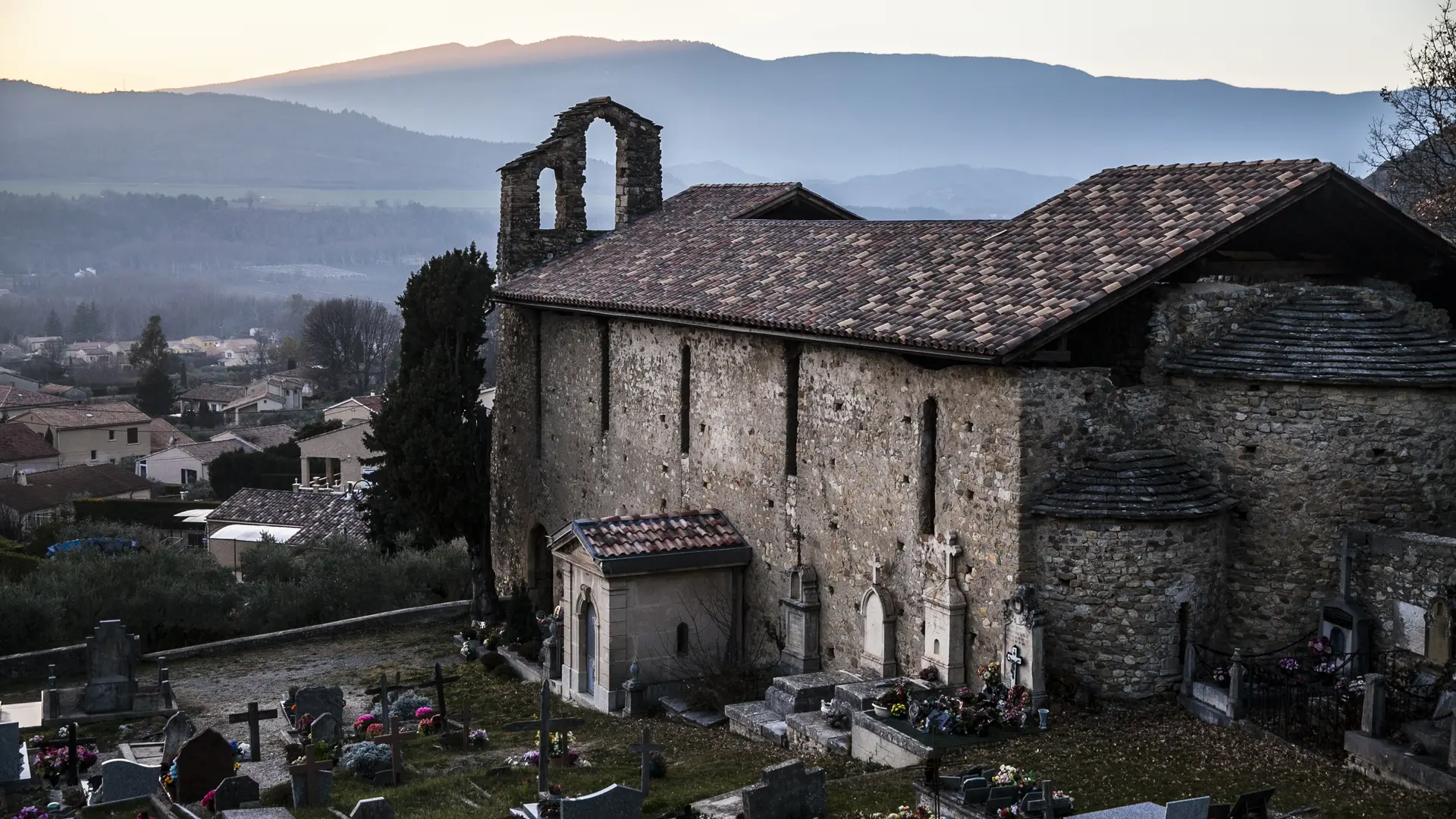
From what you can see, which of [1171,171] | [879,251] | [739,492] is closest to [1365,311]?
[1171,171]

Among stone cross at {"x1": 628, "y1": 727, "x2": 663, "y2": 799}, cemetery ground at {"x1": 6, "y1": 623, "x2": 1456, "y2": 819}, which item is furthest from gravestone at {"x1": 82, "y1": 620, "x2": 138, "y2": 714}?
stone cross at {"x1": 628, "y1": 727, "x2": 663, "y2": 799}

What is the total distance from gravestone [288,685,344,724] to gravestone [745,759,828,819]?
352 inches

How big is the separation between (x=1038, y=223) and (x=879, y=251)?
266 cm

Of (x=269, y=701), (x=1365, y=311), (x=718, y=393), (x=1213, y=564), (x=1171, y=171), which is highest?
(x=1171, y=171)

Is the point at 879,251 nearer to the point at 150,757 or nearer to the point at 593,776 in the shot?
the point at 593,776

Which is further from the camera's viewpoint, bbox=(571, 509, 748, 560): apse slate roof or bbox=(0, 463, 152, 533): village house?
bbox=(0, 463, 152, 533): village house

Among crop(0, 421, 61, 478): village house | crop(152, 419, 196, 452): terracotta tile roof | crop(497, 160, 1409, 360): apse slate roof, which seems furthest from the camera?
crop(152, 419, 196, 452): terracotta tile roof

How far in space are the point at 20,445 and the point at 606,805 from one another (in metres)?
57.7

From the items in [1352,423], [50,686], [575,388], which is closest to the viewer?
[1352,423]

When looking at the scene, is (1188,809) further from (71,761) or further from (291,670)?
(291,670)

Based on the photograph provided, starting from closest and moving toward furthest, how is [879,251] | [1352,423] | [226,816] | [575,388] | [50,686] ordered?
[226,816]
[1352,423]
[879,251]
[50,686]
[575,388]

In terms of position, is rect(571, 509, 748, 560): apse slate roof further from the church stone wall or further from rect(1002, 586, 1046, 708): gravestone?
the church stone wall

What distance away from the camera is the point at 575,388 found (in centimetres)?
2686

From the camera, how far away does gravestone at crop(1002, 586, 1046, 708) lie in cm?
1645
